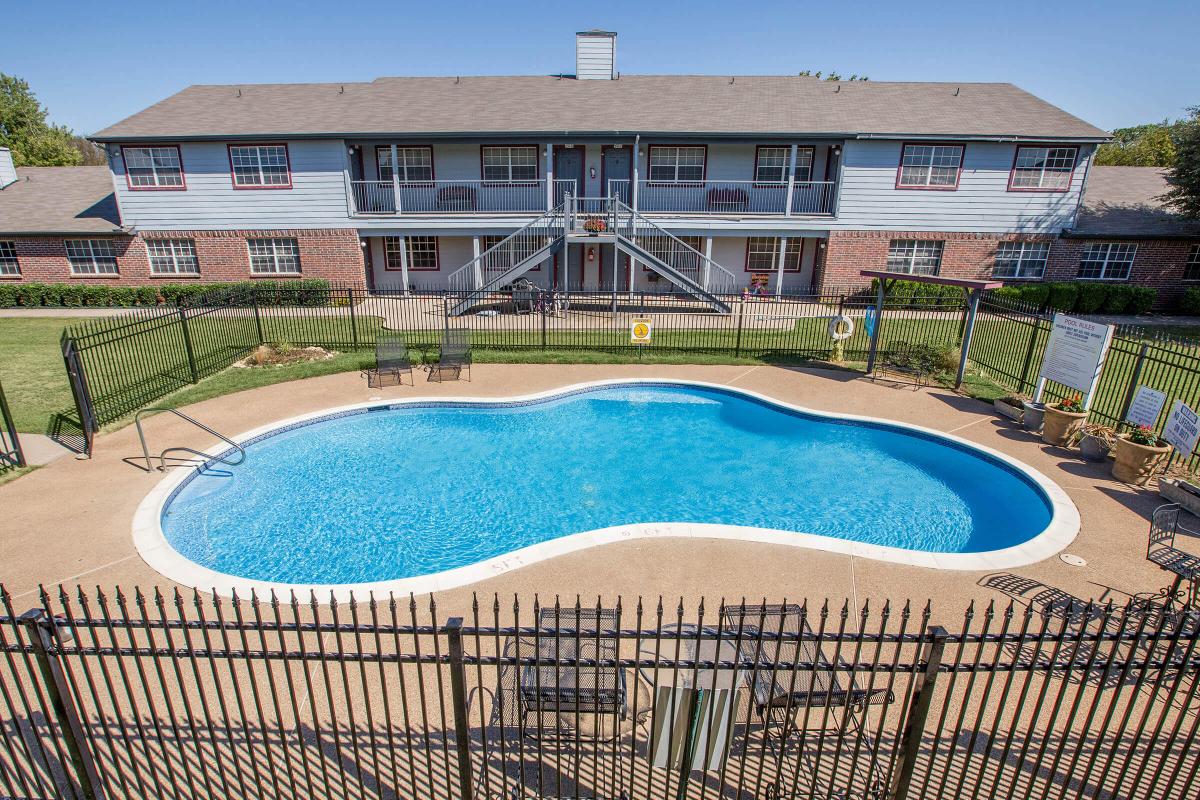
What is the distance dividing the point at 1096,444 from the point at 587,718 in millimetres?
10233

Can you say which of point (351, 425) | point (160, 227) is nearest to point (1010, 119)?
point (351, 425)

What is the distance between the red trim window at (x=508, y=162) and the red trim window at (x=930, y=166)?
1427 centimetres

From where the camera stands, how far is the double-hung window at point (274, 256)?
2498 cm

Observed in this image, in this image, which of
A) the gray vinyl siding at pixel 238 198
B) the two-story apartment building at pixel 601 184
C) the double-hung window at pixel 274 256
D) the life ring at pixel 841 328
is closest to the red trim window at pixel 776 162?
the two-story apartment building at pixel 601 184

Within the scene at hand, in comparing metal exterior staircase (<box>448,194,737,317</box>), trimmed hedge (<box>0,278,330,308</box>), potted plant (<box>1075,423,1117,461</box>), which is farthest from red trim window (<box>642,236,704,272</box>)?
potted plant (<box>1075,423,1117,461</box>)

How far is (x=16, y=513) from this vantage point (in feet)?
28.5

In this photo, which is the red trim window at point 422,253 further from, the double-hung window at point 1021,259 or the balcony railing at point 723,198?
the double-hung window at point 1021,259

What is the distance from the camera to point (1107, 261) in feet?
80.5

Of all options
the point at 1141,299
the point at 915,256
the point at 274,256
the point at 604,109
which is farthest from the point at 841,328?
the point at 274,256

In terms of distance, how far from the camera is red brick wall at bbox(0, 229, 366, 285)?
80.7 ft

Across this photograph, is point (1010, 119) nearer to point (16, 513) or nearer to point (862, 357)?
point (862, 357)

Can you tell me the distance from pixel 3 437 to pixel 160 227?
1734 centimetres

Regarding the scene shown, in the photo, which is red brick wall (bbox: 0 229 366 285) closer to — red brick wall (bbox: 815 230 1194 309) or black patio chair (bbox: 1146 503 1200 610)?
red brick wall (bbox: 815 230 1194 309)

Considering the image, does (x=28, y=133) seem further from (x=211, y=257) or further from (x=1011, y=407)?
(x=1011, y=407)
